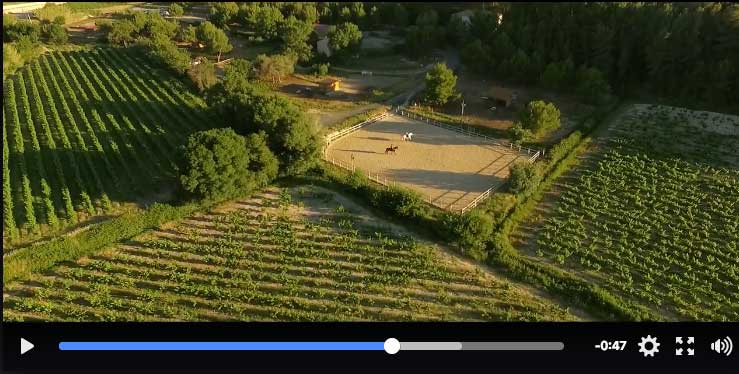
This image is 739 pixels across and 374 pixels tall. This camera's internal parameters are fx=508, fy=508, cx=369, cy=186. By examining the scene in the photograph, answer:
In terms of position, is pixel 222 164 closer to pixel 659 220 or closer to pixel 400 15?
pixel 659 220

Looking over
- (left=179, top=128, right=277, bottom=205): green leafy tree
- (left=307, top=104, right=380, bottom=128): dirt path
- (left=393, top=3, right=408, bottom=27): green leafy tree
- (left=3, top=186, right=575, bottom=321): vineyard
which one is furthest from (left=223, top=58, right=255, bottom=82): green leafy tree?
(left=393, top=3, right=408, bottom=27): green leafy tree

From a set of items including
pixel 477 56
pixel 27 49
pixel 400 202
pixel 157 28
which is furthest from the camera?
pixel 157 28

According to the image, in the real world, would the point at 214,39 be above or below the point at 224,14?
below

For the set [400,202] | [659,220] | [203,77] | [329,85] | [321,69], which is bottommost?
[659,220]

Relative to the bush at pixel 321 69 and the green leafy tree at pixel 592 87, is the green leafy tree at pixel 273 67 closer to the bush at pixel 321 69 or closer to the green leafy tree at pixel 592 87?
the bush at pixel 321 69

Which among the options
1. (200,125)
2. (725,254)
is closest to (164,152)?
(200,125)
